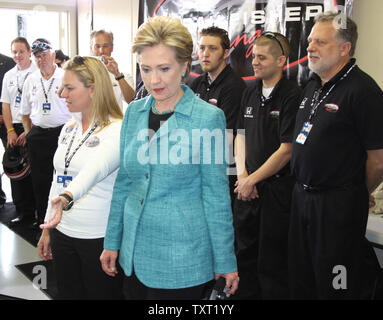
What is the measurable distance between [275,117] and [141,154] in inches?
50.9

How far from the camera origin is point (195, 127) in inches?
49.9

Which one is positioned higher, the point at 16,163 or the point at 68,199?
the point at 68,199

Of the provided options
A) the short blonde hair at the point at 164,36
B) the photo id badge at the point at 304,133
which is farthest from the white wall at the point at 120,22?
the short blonde hair at the point at 164,36

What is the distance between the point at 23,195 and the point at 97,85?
9.97 feet

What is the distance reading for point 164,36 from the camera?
1.26 meters

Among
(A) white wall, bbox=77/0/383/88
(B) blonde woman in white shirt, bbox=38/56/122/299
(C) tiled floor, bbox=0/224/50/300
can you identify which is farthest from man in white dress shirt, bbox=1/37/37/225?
(B) blonde woman in white shirt, bbox=38/56/122/299

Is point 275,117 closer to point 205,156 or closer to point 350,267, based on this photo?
point 350,267

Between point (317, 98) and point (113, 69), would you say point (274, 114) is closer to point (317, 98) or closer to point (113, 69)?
point (317, 98)

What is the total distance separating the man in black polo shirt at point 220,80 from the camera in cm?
285

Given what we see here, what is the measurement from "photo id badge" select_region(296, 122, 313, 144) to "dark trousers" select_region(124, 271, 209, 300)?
Result: 103 cm

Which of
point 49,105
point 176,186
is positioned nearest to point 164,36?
point 176,186

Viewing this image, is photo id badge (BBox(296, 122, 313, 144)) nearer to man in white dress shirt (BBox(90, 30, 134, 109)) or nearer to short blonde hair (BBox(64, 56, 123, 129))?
short blonde hair (BBox(64, 56, 123, 129))
